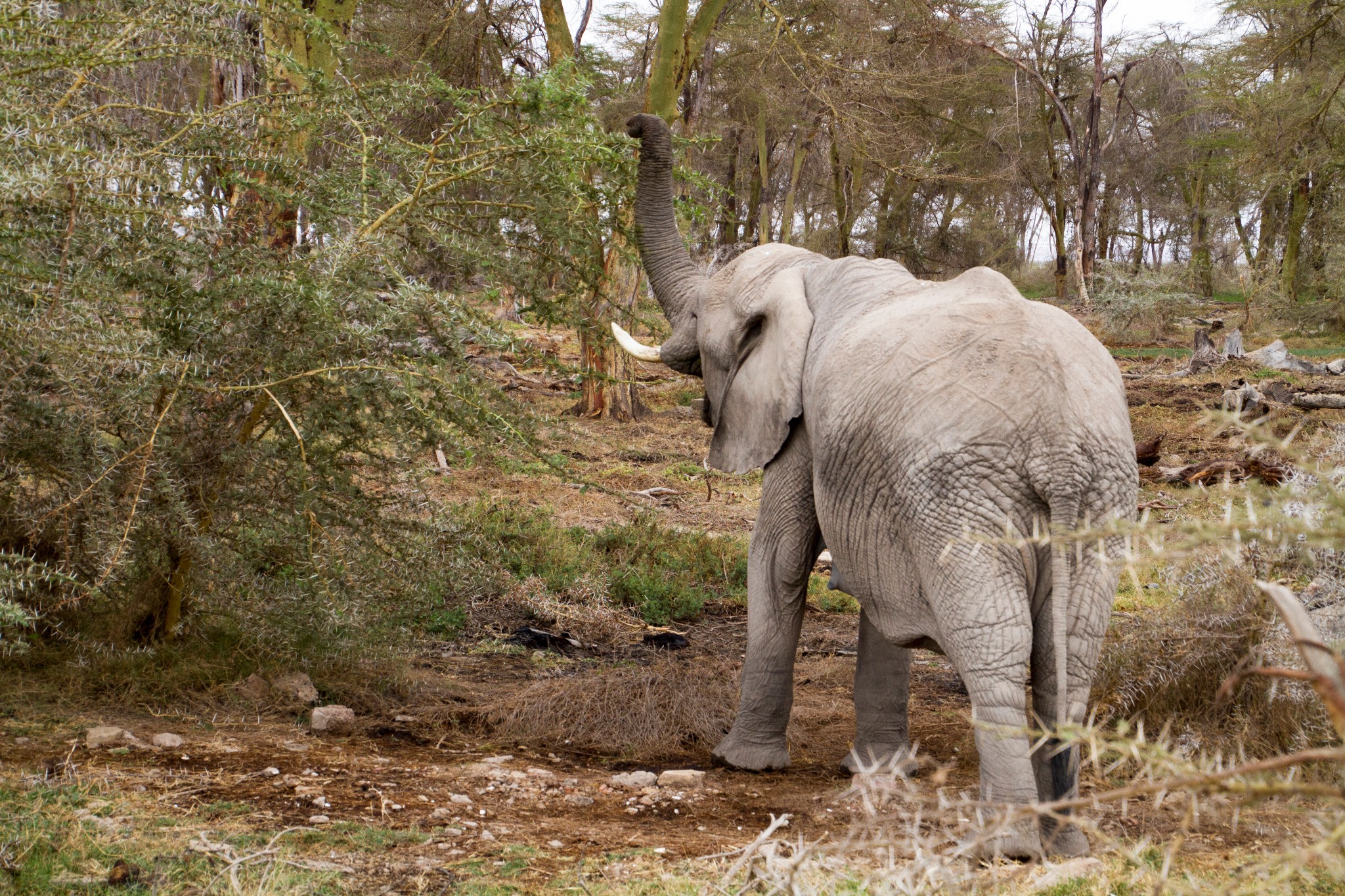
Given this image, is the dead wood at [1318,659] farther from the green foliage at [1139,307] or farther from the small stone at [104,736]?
the green foliage at [1139,307]

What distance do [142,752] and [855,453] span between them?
115 inches

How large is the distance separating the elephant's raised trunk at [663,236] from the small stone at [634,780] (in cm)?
213

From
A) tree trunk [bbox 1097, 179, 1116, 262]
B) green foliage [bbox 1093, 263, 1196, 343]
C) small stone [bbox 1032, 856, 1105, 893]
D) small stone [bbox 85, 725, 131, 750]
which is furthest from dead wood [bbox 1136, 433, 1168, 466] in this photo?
tree trunk [bbox 1097, 179, 1116, 262]

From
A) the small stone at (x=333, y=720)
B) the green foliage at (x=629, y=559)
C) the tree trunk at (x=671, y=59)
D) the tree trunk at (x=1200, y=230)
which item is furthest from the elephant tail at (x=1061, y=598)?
the tree trunk at (x=1200, y=230)

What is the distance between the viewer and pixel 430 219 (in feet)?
19.2

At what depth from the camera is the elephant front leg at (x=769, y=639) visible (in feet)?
16.8

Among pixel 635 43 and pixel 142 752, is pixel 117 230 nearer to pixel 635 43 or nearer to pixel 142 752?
pixel 142 752

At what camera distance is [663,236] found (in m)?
6.08

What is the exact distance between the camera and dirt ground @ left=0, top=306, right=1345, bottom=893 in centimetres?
351

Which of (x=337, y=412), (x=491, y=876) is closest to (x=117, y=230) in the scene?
(x=337, y=412)

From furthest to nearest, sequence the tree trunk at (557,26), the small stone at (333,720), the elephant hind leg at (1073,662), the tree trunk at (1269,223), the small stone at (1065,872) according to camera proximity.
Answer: the tree trunk at (1269,223) < the tree trunk at (557,26) < the small stone at (333,720) < the elephant hind leg at (1073,662) < the small stone at (1065,872)

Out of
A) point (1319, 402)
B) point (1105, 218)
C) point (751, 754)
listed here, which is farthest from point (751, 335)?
point (1105, 218)

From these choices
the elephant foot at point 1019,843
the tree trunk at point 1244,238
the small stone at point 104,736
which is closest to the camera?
the elephant foot at point 1019,843

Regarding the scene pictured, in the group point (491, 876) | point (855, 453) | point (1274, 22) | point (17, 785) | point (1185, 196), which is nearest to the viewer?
point (491, 876)
